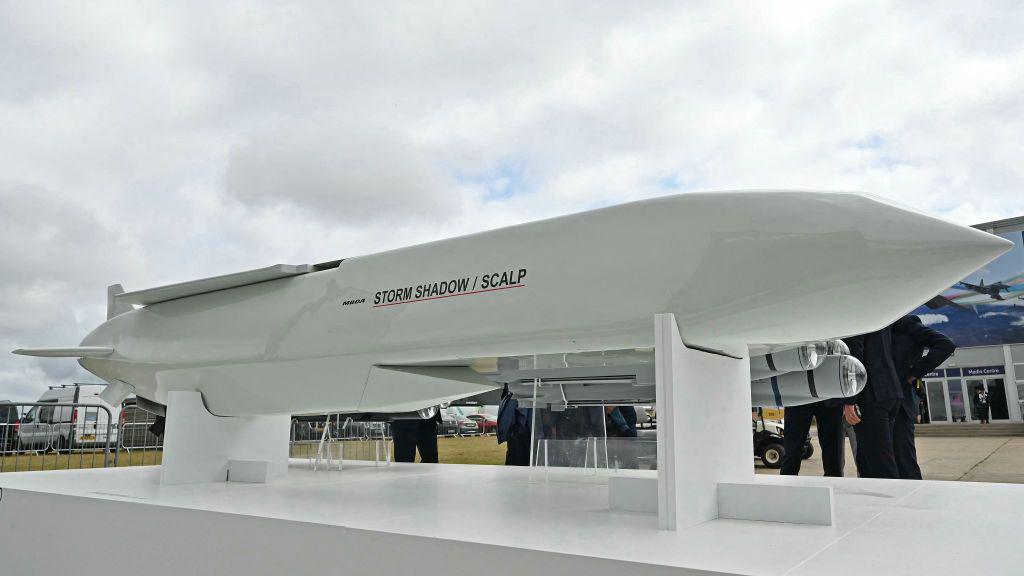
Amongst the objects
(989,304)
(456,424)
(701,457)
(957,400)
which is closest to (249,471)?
(701,457)

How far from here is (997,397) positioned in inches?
657

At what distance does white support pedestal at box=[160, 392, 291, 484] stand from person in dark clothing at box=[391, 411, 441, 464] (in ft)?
8.55

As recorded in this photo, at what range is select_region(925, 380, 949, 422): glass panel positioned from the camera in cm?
1727

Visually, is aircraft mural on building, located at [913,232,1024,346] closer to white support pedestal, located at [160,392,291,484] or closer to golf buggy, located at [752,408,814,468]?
golf buggy, located at [752,408,814,468]

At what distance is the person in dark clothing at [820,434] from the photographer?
4621 mm

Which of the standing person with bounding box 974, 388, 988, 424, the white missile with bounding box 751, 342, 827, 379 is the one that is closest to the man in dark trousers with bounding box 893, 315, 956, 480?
the white missile with bounding box 751, 342, 827, 379

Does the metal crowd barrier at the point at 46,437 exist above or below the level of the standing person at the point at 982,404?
below

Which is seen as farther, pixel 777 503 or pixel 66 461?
pixel 66 461

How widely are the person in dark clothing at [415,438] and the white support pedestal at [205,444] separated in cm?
261

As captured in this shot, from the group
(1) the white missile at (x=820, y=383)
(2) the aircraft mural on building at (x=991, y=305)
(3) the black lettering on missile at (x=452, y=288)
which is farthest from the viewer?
(2) the aircraft mural on building at (x=991, y=305)

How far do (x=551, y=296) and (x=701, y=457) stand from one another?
0.85 metres

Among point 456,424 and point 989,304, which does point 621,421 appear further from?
point 456,424

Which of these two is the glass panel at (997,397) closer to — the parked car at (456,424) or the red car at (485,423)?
the red car at (485,423)

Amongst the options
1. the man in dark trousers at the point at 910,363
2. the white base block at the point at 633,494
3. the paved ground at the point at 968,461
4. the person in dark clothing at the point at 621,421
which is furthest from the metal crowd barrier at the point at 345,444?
the paved ground at the point at 968,461
